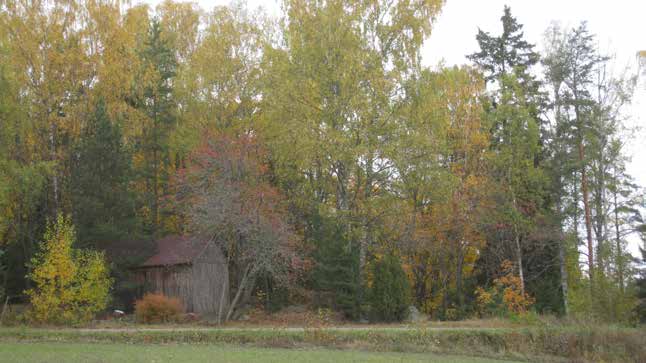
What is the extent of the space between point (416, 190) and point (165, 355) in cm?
1750

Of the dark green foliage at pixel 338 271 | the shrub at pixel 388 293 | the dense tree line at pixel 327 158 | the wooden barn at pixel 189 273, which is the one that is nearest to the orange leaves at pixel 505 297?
the dense tree line at pixel 327 158

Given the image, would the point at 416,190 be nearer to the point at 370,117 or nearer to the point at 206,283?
the point at 370,117

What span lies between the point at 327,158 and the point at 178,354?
515 inches

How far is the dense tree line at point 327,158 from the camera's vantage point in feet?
88.9

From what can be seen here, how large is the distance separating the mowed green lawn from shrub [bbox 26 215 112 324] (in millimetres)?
6068

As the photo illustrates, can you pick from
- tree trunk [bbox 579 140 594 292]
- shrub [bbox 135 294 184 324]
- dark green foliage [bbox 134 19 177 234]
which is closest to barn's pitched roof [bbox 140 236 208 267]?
dark green foliage [bbox 134 19 177 234]

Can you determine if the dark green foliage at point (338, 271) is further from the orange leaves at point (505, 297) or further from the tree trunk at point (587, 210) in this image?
the tree trunk at point (587, 210)

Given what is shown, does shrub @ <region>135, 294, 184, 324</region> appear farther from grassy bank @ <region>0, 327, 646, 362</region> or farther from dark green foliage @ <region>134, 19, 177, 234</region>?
dark green foliage @ <region>134, 19, 177, 234</region>

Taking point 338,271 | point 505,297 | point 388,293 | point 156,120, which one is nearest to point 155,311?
point 338,271

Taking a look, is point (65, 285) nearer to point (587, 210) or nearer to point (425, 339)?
point (425, 339)

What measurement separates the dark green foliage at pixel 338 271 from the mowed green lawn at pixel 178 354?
27.9 ft

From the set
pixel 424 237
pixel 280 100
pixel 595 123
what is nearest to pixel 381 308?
pixel 424 237

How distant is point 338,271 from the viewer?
27750mm

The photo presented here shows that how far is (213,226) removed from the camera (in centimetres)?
2422
